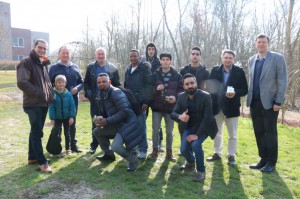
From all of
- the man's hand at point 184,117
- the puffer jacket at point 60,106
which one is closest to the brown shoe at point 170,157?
the man's hand at point 184,117

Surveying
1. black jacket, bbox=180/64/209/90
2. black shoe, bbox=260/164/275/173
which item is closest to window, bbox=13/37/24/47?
black jacket, bbox=180/64/209/90

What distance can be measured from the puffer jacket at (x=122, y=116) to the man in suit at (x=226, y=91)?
5.27 ft

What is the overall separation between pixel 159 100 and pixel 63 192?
7.65 feet

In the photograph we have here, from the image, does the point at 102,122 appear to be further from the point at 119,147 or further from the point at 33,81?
the point at 33,81

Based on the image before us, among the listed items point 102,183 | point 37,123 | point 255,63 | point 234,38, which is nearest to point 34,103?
point 37,123

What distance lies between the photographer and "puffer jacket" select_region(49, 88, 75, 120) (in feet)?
18.1

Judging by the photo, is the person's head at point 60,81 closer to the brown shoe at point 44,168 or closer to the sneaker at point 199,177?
the brown shoe at point 44,168

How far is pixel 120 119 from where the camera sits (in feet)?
15.4

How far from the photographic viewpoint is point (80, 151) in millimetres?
6078

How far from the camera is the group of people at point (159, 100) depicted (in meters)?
4.60

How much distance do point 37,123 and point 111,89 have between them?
1.30 meters

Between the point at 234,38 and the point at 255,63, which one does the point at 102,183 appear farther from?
the point at 234,38

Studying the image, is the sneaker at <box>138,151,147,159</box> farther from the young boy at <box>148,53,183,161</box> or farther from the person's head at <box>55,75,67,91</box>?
the person's head at <box>55,75,67,91</box>

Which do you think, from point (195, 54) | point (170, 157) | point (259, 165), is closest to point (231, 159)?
point (259, 165)
